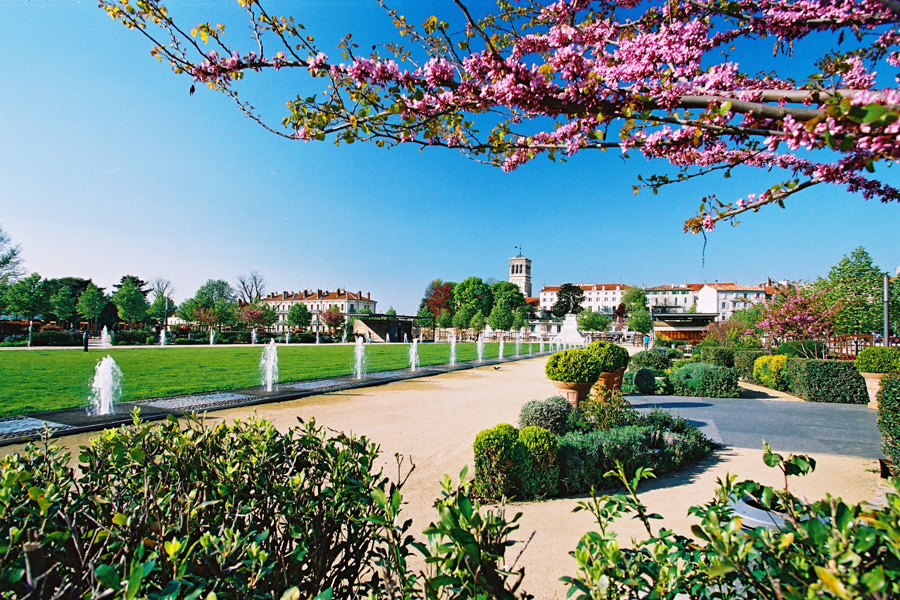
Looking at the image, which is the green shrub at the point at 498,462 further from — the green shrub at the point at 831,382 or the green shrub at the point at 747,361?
the green shrub at the point at 747,361

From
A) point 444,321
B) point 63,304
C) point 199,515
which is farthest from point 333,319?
point 199,515

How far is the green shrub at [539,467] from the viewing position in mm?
5102

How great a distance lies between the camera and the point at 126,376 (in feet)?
46.7

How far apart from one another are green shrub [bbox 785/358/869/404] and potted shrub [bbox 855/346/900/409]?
20 centimetres

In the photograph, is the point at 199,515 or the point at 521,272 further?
the point at 521,272

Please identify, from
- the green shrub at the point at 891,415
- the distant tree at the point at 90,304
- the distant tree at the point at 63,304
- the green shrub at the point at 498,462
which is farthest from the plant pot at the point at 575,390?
the distant tree at the point at 63,304

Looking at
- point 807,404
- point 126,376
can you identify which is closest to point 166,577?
point 807,404

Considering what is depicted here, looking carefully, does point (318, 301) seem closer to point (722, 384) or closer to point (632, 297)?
point (632, 297)

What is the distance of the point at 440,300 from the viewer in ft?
290

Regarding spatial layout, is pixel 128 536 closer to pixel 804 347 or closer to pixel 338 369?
pixel 338 369

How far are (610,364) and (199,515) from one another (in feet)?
29.1

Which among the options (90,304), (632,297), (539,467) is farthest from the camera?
(632,297)

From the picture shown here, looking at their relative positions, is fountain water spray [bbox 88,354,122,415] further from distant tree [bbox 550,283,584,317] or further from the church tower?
the church tower

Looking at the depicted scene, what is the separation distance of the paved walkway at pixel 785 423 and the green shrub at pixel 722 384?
45 cm
